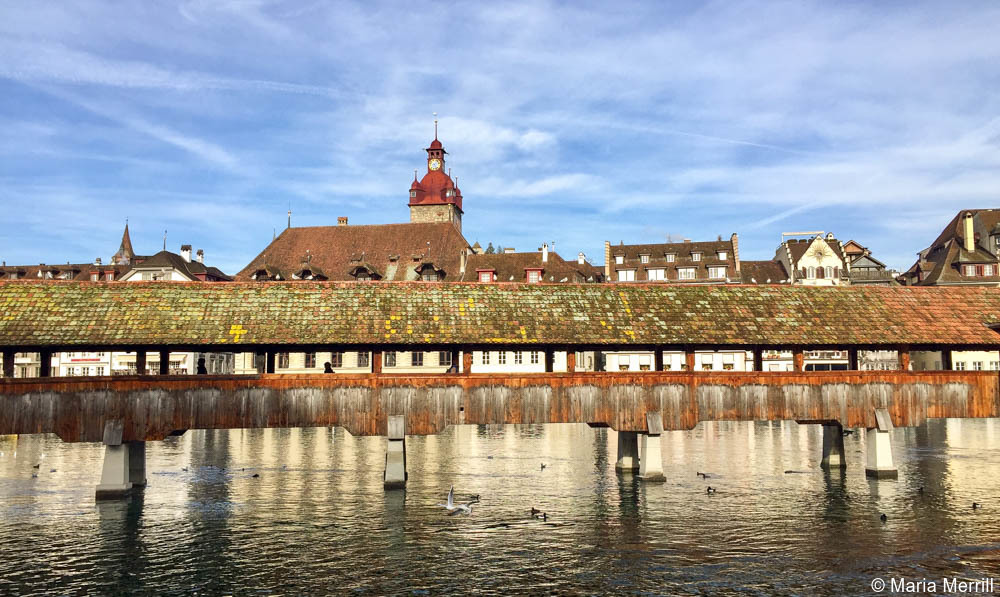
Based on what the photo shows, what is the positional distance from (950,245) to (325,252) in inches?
2176

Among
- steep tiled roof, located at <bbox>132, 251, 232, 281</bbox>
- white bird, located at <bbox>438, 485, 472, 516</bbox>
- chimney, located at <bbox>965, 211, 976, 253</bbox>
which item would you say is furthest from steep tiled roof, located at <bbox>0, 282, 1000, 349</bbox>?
chimney, located at <bbox>965, 211, 976, 253</bbox>

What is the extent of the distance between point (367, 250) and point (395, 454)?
154 ft

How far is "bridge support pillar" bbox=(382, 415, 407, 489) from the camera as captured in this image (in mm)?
26781

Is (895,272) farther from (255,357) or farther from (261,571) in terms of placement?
(261,571)

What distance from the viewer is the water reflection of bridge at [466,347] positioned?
85.1ft

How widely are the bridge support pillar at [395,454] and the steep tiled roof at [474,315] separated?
267cm

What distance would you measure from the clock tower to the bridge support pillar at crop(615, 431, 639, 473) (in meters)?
55.8

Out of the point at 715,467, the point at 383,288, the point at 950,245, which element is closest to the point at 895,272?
the point at 950,245

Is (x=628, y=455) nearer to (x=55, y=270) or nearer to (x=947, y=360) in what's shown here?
(x=947, y=360)

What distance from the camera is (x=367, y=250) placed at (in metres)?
73.5

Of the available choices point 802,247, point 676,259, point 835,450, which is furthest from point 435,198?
point 835,450

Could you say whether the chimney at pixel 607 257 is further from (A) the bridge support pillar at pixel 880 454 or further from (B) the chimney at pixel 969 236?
(A) the bridge support pillar at pixel 880 454

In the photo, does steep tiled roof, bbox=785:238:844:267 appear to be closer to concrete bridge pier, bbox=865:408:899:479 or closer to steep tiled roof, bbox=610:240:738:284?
steep tiled roof, bbox=610:240:738:284

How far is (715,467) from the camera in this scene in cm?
3641
